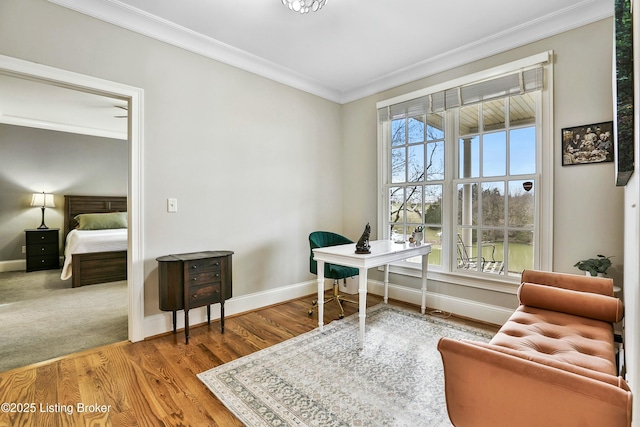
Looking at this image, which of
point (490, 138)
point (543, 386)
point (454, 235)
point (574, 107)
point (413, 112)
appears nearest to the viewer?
point (543, 386)

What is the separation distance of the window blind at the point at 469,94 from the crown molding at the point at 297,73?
0.91 ft

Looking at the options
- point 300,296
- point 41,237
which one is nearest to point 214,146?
point 300,296

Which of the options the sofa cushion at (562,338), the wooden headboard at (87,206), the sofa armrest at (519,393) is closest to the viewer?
the sofa armrest at (519,393)

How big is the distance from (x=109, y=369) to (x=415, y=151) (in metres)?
3.60

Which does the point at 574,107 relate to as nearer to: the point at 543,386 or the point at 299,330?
the point at 543,386

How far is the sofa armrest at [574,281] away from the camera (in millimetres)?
1968

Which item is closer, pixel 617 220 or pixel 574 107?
pixel 617 220

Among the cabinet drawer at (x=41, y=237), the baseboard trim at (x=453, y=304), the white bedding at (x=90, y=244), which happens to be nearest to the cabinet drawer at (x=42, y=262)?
the cabinet drawer at (x=41, y=237)

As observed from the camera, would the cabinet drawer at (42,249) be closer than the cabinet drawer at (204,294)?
No

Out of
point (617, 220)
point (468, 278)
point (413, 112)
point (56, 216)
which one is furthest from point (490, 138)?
point (56, 216)

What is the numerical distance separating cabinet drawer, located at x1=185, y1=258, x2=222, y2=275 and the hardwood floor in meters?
0.61

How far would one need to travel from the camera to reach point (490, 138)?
303 cm

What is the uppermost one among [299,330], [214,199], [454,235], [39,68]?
[39,68]

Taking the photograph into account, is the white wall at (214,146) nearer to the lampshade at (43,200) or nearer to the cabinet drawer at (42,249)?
the cabinet drawer at (42,249)
